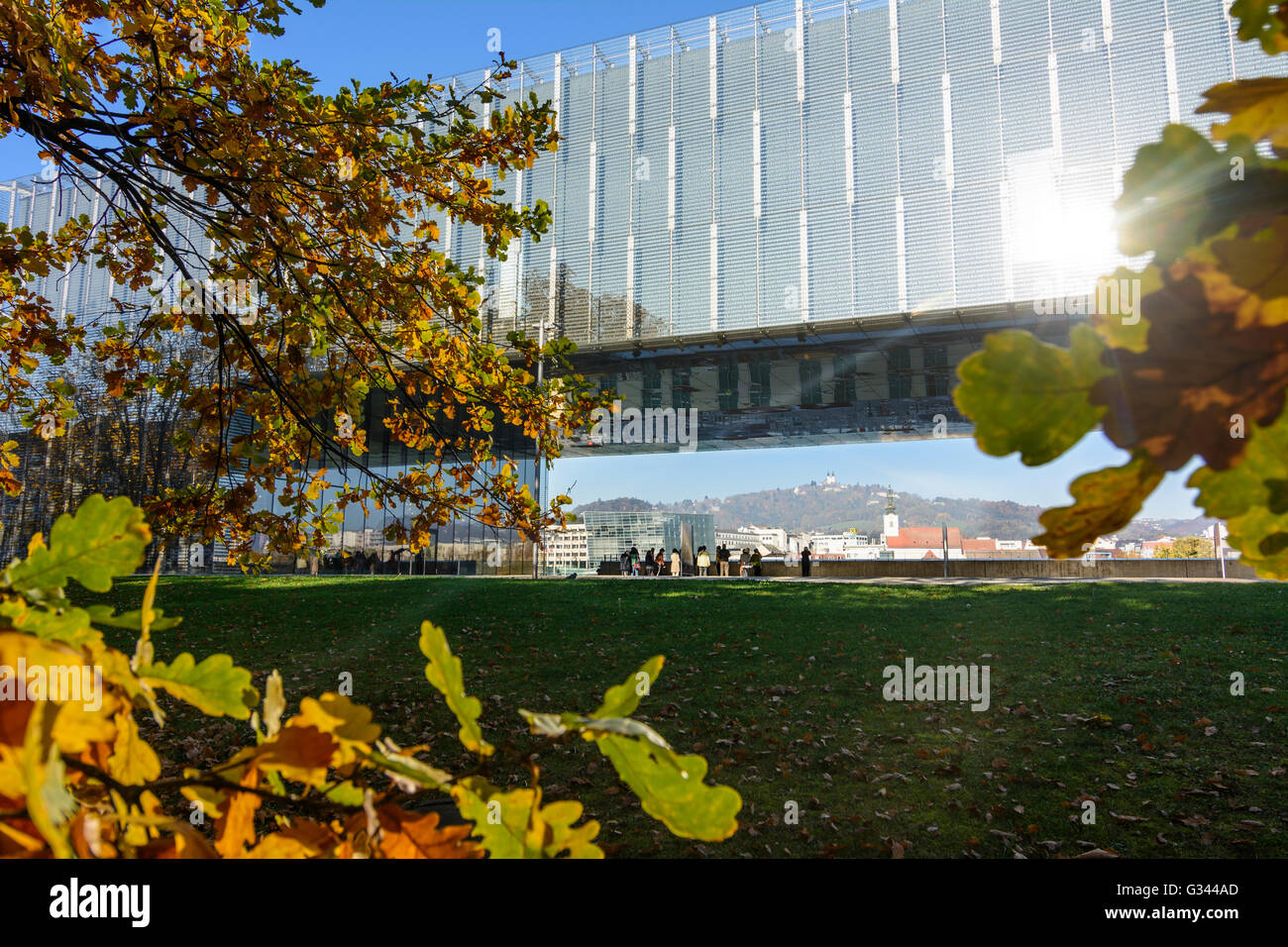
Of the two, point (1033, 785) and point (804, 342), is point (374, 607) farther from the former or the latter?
point (804, 342)

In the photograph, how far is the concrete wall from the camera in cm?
2311

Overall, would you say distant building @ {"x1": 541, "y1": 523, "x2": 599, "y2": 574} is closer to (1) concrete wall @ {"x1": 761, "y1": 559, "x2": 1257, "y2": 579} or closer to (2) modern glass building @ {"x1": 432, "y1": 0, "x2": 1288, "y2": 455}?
(2) modern glass building @ {"x1": 432, "y1": 0, "x2": 1288, "y2": 455}

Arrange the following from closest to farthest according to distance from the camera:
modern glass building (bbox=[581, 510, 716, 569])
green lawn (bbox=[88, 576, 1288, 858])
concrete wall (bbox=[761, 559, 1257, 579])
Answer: green lawn (bbox=[88, 576, 1288, 858]), concrete wall (bbox=[761, 559, 1257, 579]), modern glass building (bbox=[581, 510, 716, 569])

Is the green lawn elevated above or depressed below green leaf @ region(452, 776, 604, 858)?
below

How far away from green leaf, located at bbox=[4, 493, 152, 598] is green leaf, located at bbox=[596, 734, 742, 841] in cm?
42

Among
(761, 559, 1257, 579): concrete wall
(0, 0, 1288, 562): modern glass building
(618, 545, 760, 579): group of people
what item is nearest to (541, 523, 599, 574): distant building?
(618, 545, 760, 579): group of people

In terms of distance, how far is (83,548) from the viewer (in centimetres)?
57

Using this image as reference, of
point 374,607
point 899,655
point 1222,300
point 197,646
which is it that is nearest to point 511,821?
point 1222,300

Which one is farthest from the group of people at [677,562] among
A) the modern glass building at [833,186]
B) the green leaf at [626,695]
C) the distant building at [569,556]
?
the green leaf at [626,695]

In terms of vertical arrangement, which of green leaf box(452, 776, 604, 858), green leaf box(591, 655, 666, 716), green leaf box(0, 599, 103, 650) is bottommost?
green leaf box(452, 776, 604, 858)

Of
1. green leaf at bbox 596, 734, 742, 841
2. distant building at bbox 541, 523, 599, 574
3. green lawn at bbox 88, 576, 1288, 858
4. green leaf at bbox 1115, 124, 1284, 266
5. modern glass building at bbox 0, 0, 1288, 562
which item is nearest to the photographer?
green leaf at bbox 1115, 124, 1284, 266

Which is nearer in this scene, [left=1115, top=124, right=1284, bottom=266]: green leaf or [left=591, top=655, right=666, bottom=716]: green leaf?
[left=1115, top=124, right=1284, bottom=266]: green leaf

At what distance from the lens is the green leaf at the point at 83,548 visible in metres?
0.56

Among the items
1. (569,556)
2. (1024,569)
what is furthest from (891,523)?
(569,556)
